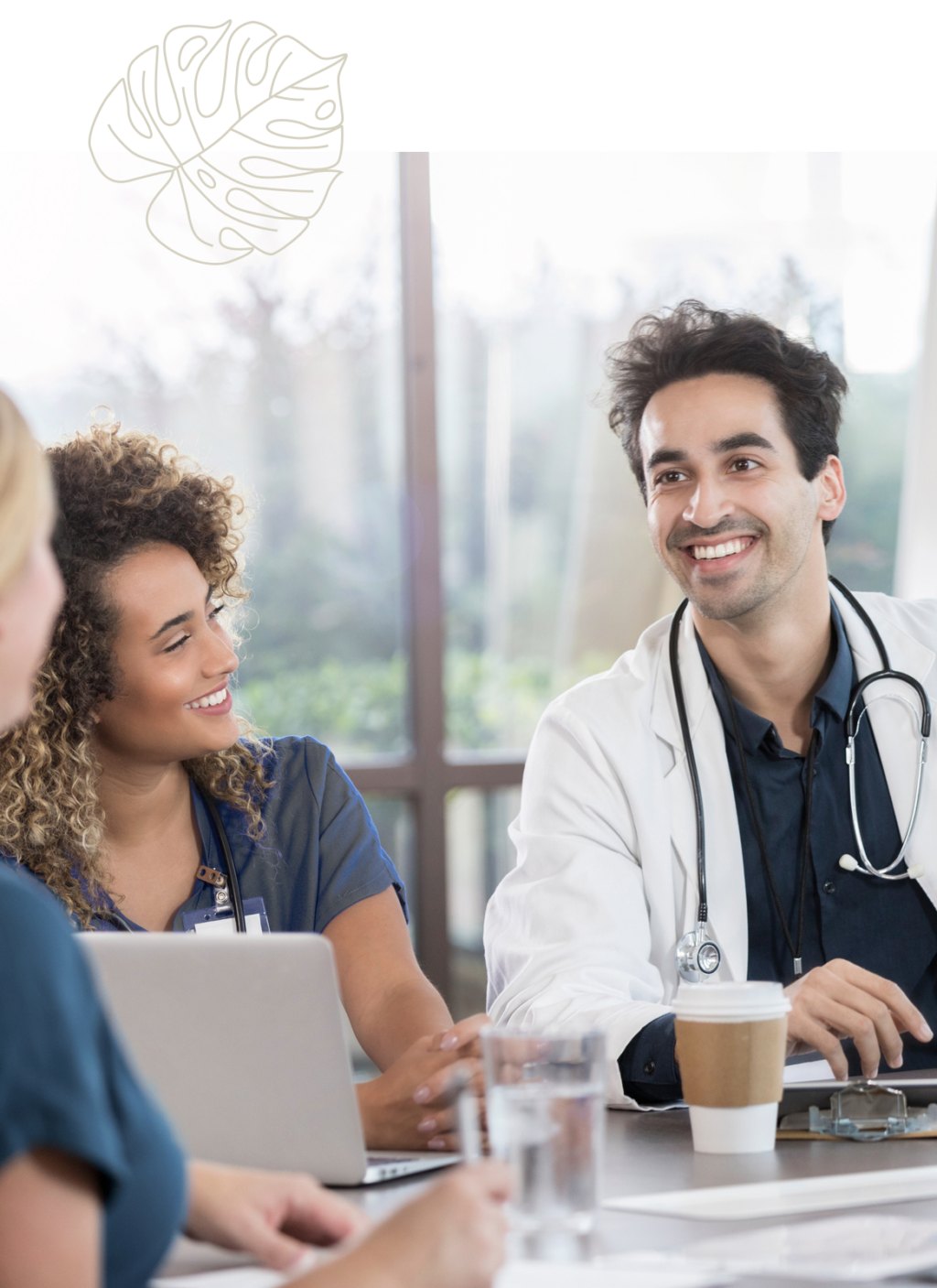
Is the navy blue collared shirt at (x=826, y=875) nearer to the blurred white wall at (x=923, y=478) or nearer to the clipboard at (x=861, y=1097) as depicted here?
the clipboard at (x=861, y=1097)

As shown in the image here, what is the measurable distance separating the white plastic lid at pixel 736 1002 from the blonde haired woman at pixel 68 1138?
1.46ft

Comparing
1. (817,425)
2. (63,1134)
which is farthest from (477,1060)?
(817,425)

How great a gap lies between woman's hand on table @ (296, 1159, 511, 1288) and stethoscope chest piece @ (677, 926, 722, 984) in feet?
3.80

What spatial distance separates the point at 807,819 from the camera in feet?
6.40

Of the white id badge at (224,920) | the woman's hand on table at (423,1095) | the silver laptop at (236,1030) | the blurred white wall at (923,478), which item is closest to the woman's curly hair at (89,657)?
the white id badge at (224,920)

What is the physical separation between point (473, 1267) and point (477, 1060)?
59 centimetres

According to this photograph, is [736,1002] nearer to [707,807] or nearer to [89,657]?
[707,807]

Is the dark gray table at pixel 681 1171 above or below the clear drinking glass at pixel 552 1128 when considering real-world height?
below

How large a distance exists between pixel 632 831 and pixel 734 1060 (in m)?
0.80

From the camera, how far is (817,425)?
2.20 metres

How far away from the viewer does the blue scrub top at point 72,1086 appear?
0.58 meters
